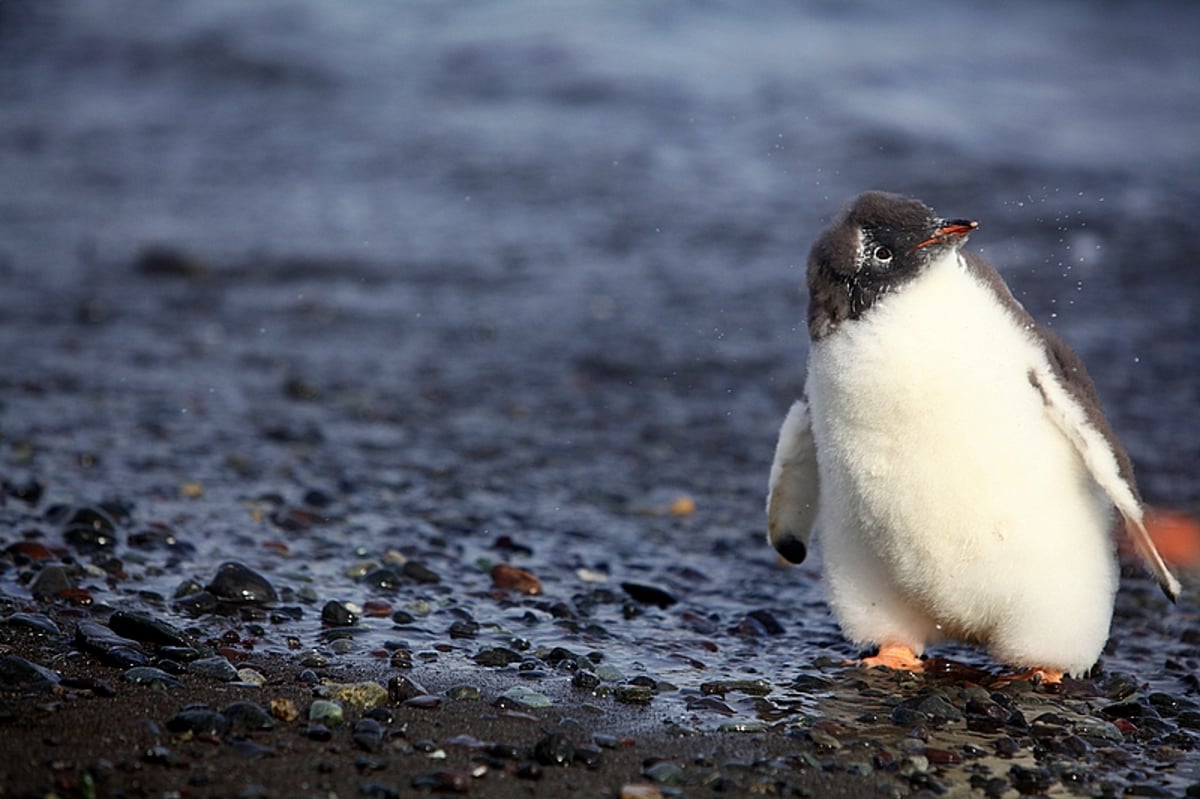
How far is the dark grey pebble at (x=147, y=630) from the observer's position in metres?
4.10

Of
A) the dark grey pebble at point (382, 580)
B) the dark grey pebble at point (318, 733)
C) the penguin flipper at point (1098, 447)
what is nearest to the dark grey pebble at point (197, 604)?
the dark grey pebble at point (382, 580)

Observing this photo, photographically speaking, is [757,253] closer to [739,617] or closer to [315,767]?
[739,617]

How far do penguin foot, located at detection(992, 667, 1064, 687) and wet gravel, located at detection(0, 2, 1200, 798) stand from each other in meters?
0.03

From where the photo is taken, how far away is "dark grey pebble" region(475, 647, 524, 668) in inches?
168

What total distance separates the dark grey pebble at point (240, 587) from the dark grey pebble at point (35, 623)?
0.57 m

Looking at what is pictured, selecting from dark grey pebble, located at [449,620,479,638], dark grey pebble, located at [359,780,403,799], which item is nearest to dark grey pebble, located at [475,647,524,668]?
dark grey pebble, located at [449,620,479,638]

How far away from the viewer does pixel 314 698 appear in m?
3.80

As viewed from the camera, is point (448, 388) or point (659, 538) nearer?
point (659, 538)

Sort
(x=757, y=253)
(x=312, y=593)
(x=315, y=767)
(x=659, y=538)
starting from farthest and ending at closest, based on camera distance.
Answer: (x=757, y=253) < (x=659, y=538) < (x=312, y=593) < (x=315, y=767)

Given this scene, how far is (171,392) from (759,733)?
444cm

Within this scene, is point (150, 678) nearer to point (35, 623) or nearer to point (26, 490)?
point (35, 623)

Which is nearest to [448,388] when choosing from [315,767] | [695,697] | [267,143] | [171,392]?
[171,392]

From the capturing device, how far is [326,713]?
3.68 meters

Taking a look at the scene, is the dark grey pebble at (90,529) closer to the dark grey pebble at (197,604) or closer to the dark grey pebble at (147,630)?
the dark grey pebble at (197,604)
